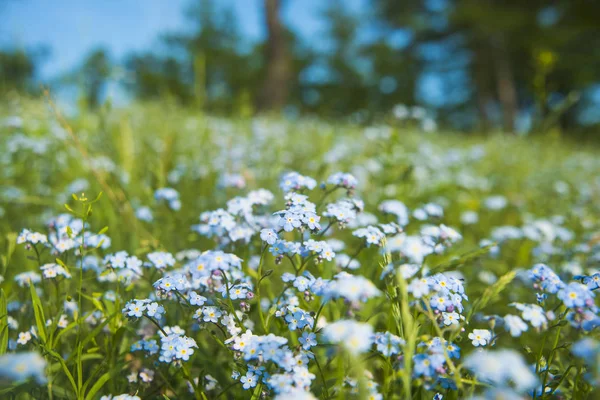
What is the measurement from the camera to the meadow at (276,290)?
4.09 feet

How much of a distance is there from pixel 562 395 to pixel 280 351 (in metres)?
1.11

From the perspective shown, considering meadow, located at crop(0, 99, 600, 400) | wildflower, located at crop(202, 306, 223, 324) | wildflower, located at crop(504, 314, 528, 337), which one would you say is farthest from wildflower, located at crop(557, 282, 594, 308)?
wildflower, located at crop(202, 306, 223, 324)

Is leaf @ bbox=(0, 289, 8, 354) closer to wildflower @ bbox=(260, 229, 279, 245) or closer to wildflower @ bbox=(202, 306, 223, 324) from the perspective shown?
wildflower @ bbox=(202, 306, 223, 324)

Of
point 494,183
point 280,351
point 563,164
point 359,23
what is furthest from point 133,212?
point 359,23

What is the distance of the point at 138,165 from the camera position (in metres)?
3.92

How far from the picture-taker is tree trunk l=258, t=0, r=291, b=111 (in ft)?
38.3

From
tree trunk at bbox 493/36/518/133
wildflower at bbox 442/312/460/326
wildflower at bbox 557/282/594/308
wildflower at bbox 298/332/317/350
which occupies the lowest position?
wildflower at bbox 298/332/317/350

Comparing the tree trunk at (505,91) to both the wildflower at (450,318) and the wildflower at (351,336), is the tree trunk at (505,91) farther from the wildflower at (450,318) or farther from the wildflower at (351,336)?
the wildflower at (351,336)

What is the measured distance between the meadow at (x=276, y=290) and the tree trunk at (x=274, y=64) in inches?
330

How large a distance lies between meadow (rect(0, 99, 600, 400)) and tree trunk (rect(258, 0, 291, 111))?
8386 millimetres

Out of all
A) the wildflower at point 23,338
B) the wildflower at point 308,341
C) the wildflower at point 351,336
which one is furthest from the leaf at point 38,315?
the wildflower at point 351,336

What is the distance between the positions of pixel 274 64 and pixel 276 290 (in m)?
10.9

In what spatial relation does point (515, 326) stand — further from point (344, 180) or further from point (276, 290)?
point (276, 290)

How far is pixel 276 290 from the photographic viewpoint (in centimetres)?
232
